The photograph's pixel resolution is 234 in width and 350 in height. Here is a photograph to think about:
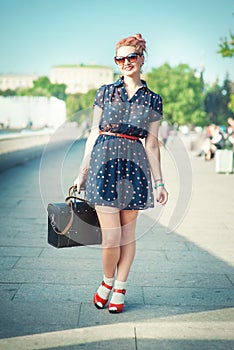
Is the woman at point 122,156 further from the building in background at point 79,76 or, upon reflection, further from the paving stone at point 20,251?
the building in background at point 79,76

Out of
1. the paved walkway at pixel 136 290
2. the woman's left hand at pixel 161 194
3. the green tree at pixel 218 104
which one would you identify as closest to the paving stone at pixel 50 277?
the paved walkway at pixel 136 290

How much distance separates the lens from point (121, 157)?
12.2 ft

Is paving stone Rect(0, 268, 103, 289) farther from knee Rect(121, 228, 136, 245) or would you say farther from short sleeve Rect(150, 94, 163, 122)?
short sleeve Rect(150, 94, 163, 122)

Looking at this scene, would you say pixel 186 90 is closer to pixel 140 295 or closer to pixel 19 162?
pixel 19 162

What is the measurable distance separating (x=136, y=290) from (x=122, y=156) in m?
1.21

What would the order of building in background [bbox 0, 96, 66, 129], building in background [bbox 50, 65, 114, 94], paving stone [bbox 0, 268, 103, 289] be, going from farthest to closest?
1. building in background [bbox 50, 65, 114, 94]
2. building in background [bbox 0, 96, 66, 129]
3. paving stone [bbox 0, 268, 103, 289]

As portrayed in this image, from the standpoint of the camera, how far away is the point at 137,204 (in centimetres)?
374

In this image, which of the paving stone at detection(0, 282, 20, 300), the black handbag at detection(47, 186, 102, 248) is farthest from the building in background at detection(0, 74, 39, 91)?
the black handbag at detection(47, 186, 102, 248)

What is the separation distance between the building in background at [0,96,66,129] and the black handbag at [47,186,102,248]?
30114mm

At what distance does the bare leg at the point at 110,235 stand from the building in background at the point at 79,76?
18656 centimetres

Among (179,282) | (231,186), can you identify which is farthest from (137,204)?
(231,186)

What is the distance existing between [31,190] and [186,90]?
7673cm

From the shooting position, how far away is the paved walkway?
341cm

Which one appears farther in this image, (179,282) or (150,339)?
(179,282)
